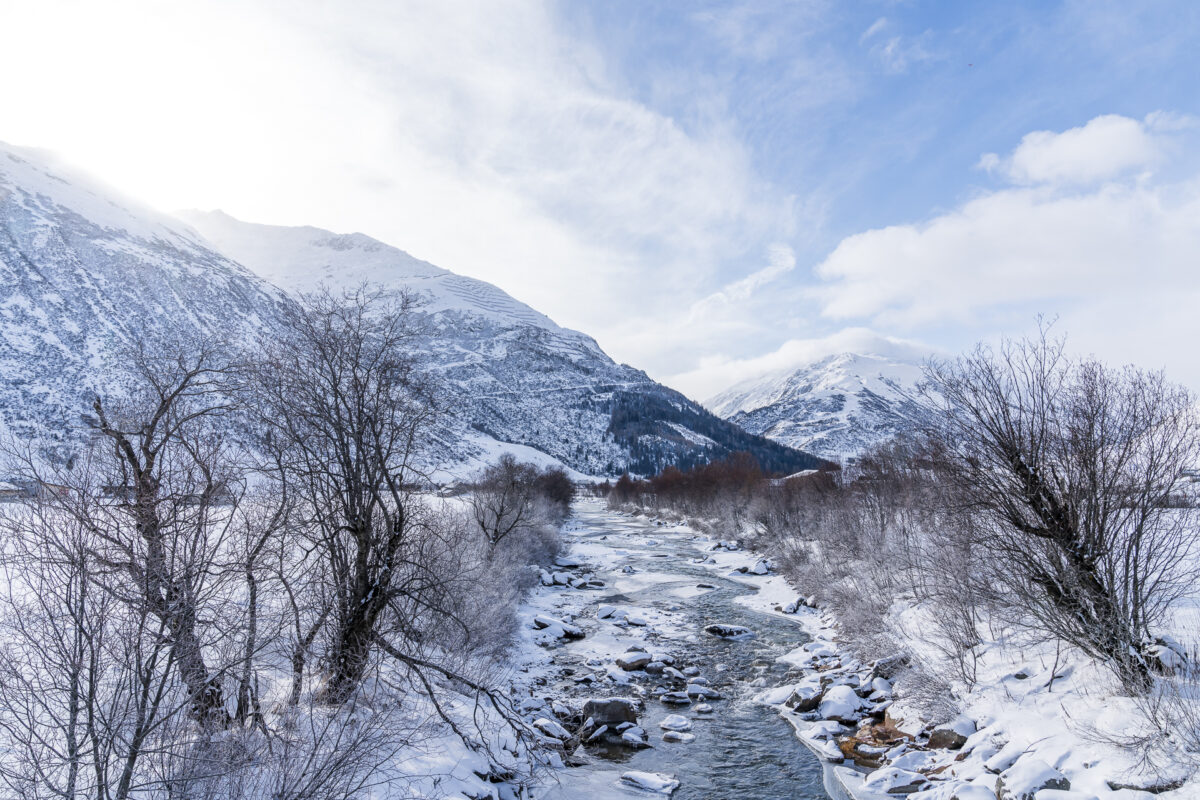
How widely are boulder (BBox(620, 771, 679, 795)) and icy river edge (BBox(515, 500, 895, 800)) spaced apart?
0.04 metres

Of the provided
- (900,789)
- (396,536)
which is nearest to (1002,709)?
(900,789)

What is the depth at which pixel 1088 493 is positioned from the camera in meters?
11.5

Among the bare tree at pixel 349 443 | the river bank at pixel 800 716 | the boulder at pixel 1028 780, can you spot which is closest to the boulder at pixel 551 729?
the river bank at pixel 800 716

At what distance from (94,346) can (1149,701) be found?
158606 millimetres

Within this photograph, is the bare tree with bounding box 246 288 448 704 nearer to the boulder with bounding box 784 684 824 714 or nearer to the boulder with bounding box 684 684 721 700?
the boulder with bounding box 684 684 721 700

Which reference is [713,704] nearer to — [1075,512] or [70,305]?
[1075,512]

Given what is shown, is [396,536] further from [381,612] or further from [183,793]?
[183,793]

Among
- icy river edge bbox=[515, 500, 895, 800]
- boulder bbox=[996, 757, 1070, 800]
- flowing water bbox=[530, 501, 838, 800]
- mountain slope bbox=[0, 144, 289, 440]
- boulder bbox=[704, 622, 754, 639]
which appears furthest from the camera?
mountain slope bbox=[0, 144, 289, 440]

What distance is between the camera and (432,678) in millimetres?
13242

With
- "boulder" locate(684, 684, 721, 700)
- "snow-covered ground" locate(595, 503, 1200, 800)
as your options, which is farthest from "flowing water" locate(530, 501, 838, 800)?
"snow-covered ground" locate(595, 503, 1200, 800)

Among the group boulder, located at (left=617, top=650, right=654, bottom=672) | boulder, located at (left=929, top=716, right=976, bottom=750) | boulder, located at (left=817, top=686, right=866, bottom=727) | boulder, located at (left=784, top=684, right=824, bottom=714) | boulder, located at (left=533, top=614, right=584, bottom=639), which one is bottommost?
boulder, located at (left=533, top=614, right=584, bottom=639)

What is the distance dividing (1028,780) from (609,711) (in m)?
9.03

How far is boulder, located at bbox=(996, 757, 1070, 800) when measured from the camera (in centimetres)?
956

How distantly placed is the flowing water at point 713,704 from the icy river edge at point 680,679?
0.15 ft
